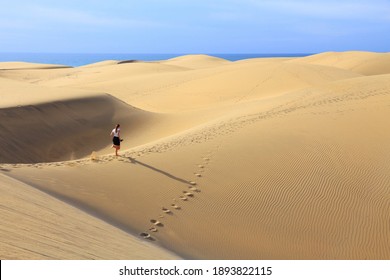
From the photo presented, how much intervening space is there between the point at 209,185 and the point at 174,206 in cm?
140

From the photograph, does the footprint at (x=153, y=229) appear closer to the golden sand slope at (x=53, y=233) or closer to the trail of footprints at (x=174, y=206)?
the trail of footprints at (x=174, y=206)

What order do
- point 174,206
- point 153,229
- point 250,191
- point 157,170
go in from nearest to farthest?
point 153,229 < point 174,206 < point 250,191 < point 157,170

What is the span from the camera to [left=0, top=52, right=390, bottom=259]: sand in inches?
261

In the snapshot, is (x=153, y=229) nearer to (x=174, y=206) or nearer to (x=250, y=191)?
(x=174, y=206)

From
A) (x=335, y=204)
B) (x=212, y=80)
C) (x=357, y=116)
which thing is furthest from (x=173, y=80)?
(x=335, y=204)

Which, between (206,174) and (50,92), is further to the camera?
(50,92)

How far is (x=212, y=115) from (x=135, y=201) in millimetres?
13727

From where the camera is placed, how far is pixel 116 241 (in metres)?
6.26

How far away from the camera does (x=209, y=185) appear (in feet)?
31.9

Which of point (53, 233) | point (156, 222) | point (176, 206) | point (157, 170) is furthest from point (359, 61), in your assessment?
point (53, 233)

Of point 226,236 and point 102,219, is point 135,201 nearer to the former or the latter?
point 102,219

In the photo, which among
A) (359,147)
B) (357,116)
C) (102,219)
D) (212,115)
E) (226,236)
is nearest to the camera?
(102,219)

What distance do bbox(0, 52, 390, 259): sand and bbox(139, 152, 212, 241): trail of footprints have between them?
0.07 feet

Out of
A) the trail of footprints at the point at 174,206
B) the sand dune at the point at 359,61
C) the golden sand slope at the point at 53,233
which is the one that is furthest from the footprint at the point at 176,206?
the sand dune at the point at 359,61
